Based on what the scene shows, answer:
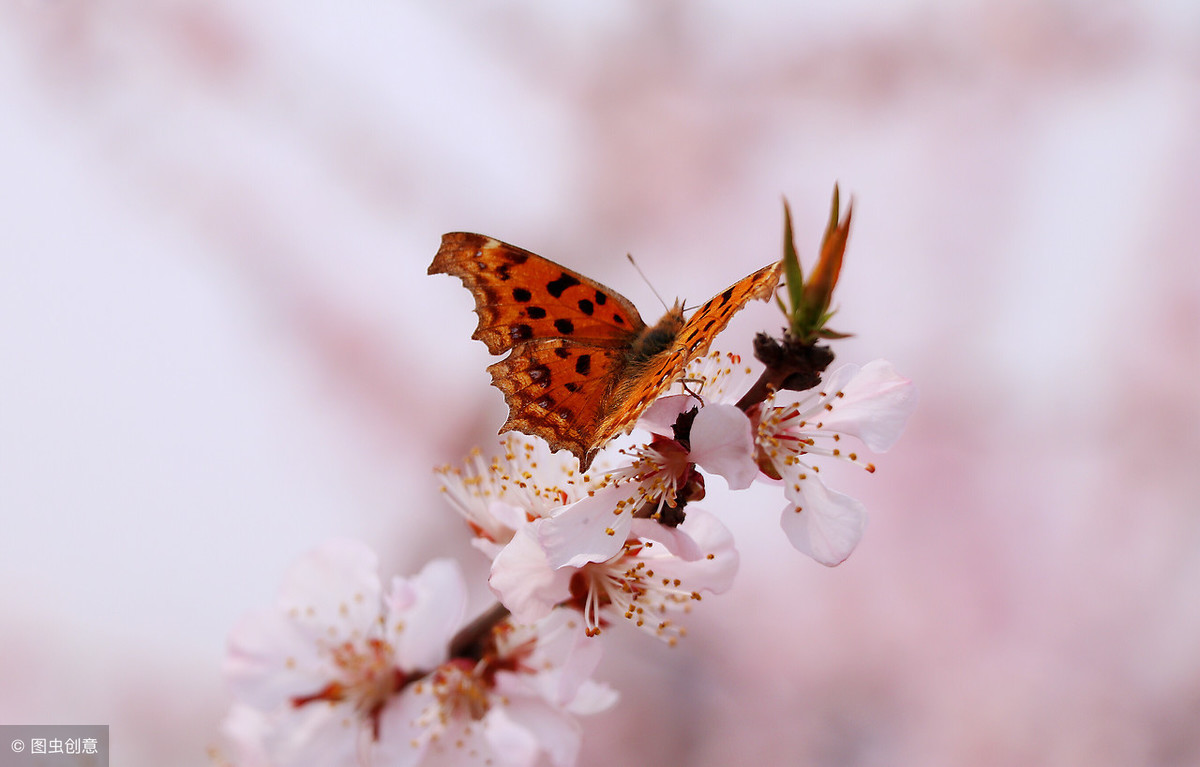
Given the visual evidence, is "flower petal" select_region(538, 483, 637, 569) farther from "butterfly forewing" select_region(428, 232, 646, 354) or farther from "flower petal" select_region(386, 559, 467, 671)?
"flower petal" select_region(386, 559, 467, 671)

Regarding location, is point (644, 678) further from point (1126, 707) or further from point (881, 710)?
point (1126, 707)

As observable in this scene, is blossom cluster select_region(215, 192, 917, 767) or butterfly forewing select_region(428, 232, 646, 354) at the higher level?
butterfly forewing select_region(428, 232, 646, 354)

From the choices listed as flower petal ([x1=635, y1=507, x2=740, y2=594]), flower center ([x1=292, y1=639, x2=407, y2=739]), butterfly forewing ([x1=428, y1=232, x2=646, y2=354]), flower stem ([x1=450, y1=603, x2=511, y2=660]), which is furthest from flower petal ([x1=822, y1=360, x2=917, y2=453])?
flower center ([x1=292, y1=639, x2=407, y2=739])

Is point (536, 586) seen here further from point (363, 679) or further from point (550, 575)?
point (363, 679)

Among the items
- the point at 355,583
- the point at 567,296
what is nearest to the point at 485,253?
the point at 567,296

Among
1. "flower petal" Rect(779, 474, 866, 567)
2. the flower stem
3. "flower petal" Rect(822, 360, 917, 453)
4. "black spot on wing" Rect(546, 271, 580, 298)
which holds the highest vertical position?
"black spot on wing" Rect(546, 271, 580, 298)

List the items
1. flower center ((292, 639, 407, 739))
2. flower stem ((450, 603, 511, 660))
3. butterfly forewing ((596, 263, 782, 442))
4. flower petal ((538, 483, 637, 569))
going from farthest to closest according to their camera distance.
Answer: flower center ((292, 639, 407, 739))
flower stem ((450, 603, 511, 660))
flower petal ((538, 483, 637, 569))
butterfly forewing ((596, 263, 782, 442))

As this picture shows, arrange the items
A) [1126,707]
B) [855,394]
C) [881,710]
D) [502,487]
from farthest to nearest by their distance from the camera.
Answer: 1. [881,710]
2. [1126,707]
3. [502,487]
4. [855,394]
